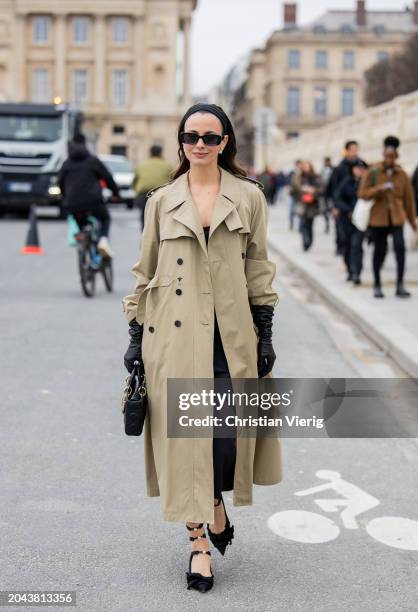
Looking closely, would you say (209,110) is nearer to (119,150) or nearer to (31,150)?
(31,150)

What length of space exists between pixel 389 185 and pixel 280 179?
36.4 m

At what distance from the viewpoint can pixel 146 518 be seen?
470cm

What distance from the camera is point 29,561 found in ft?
13.5

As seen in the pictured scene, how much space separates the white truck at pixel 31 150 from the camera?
27.3 meters

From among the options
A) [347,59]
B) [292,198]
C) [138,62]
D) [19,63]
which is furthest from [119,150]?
[292,198]

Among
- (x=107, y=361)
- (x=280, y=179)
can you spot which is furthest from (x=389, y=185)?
(x=280, y=179)

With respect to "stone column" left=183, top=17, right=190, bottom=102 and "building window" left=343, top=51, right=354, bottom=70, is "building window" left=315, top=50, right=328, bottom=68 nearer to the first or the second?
"building window" left=343, top=51, right=354, bottom=70

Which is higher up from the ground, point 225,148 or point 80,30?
point 80,30

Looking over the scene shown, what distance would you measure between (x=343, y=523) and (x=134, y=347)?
137cm

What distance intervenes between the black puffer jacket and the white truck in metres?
14.3

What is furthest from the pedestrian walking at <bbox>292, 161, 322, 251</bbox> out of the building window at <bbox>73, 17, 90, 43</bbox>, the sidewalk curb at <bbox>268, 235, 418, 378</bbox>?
the building window at <bbox>73, 17, 90, 43</bbox>

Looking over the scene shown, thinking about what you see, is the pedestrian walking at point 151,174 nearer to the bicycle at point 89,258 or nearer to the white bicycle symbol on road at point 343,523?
the bicycle at point 89,258

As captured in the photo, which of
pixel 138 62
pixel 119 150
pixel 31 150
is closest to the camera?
pixel 31 150

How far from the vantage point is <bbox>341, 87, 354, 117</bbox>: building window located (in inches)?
4360
